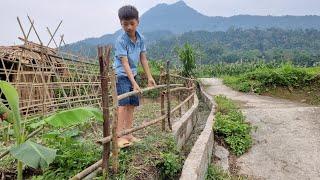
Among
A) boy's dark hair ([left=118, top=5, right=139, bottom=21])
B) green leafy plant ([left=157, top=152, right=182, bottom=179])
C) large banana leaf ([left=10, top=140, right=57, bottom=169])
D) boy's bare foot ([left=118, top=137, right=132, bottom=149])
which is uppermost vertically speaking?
boy's dark hair ([left=118, top=5, right=139, bottom=21])

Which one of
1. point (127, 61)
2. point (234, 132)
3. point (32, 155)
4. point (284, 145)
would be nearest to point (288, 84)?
point (234, 132)

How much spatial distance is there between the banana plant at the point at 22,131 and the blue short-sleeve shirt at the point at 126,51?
44.4 inches

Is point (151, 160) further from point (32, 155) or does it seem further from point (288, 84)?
point (288, 84)

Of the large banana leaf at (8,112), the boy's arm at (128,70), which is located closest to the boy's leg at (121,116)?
the boy's arm at (128,70)

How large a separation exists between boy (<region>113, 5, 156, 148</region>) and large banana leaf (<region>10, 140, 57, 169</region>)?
4.95 feet

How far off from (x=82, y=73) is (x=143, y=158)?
6.37 meters

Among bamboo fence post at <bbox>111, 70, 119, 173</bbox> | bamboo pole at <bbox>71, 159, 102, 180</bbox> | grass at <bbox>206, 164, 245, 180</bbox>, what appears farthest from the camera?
grass at <bbox>206, 164, 245, 180</bbox>

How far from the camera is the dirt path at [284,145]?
20.0ft

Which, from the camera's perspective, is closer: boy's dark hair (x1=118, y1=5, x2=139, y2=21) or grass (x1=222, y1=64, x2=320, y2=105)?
boy's dark hair (x1=118, y1=5, x2=139, y2=21)

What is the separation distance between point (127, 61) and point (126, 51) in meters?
0.13

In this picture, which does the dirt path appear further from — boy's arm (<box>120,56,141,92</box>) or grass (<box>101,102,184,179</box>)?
boy's arm (<box>120,56,141,92</box>)

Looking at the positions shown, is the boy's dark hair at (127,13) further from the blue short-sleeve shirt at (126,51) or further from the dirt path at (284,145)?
the dirt path at (284,145)

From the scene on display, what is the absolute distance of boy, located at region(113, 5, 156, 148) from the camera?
4.74 meters

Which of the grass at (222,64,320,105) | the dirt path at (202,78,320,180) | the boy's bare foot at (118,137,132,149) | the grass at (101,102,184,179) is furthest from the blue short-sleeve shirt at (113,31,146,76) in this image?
the grass at (222,64,320,105)
